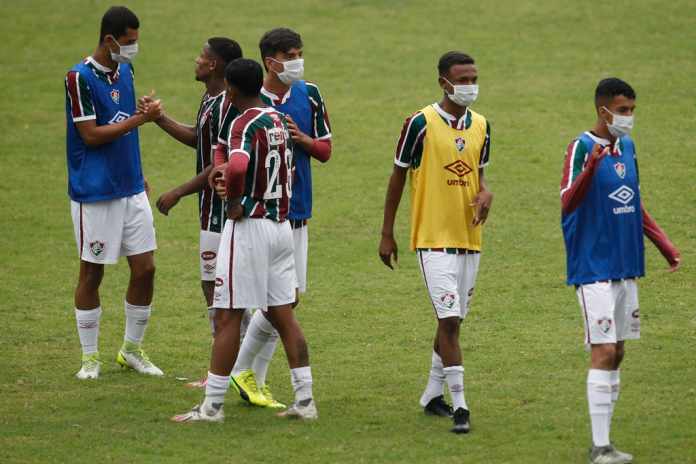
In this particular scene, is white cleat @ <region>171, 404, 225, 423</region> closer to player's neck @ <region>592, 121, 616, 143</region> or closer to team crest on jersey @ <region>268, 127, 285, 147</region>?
team crest on jersey @ <region>268, 127, 285, 147</region>

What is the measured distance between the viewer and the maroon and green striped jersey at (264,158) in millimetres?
8656

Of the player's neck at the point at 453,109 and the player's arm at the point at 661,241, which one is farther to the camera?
the player's neck at the point at 453,109

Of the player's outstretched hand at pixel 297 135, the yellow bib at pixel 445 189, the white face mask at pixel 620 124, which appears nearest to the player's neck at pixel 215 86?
the player's outstretched hand at pixel 297 135

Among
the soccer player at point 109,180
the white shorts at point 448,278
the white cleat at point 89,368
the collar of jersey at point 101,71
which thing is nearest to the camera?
the white shorts at point 448,278

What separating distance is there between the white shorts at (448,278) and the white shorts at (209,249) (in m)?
1.91

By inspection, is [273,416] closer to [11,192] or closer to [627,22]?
[11,192]

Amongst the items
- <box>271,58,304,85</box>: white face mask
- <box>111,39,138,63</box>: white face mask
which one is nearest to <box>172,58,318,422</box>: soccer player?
<box>271,58,304,85</box>: white face mask

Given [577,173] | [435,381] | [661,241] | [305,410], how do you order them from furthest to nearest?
[435,381] → [305,410] → [661,241] → [577,173]

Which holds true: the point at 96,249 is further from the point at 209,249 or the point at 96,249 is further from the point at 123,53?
the point at 123,53

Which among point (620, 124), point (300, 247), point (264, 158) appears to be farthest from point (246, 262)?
point (620, 124)

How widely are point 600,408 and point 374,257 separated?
7415mm

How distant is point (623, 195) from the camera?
8.07 meters

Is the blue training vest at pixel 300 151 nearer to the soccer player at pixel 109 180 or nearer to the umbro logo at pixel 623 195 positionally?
the soccer player at pixel 109 180

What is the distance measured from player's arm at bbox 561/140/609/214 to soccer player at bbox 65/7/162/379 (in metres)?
3.55
